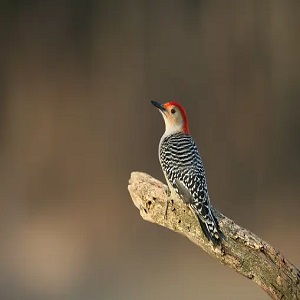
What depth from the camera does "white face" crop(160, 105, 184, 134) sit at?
2.46 m

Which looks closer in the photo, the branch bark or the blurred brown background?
the branch bark

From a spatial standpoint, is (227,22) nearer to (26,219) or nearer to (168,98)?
(168,98)

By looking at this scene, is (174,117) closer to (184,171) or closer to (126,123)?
(184,171)

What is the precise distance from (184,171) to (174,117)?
0.21 m

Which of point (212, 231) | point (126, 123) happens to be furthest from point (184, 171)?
point (126, 123)

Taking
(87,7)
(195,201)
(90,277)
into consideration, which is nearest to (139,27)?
(87,7)

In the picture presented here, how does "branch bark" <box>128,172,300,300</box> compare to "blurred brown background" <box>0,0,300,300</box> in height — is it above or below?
below

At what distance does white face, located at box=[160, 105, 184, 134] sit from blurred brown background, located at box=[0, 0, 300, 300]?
1.48 metres

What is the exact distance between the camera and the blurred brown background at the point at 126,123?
3.98 m

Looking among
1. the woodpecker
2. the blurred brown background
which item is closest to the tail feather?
the woodpecker

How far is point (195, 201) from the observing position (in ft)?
7.11

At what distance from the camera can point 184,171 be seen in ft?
7.65

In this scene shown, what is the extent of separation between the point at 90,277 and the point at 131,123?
75 cm

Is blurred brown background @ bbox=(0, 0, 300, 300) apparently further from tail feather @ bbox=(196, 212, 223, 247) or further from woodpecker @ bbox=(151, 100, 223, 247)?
tail feather @ bbox=(196, 212, 223, 247)
